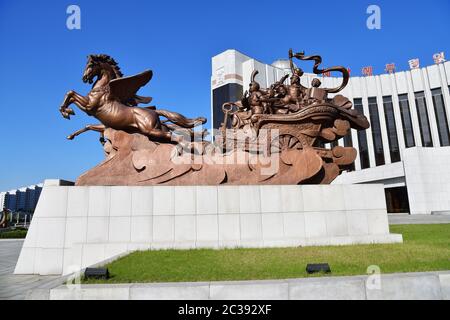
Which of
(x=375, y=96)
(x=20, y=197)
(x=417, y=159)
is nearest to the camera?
(x=417, y=159)

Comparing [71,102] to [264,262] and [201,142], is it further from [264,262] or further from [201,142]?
[264,262]

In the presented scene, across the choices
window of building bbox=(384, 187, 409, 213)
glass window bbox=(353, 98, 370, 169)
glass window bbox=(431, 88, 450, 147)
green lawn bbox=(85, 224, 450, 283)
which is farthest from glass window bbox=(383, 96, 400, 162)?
green lawn bbox=(85, 224, 450, 283)

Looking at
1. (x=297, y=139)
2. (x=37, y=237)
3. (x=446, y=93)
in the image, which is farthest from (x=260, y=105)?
(x=446, y=93)

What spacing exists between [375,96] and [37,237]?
1559 inches

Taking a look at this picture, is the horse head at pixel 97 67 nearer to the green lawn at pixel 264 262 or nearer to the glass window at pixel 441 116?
the green lawn at pixel 264 262

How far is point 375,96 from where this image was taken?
3778cm

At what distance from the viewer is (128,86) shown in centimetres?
872

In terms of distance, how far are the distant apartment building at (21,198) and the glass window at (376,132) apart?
52.6 metres

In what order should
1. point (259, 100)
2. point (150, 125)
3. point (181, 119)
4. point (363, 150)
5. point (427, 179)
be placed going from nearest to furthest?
point (150, 125), point (181, 119), point (259, 100), point (427, 179), point (363, 150)

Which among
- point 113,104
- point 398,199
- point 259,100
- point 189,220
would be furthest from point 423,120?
point 113,104

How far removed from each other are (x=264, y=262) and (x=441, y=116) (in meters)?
39.1

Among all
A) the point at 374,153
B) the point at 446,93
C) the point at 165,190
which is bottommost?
the point at 165,190

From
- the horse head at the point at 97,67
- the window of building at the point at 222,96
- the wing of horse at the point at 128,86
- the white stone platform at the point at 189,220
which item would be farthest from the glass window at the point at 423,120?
the horse head at the point at 97,67
